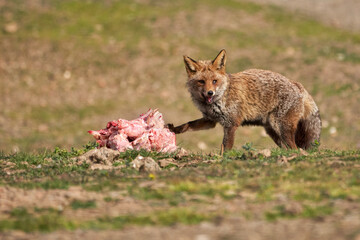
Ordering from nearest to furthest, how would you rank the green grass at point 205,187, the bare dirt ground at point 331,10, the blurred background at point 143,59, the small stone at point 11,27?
the green grass at point 205,187, the blurred background at point 143,59, the small stone at point 11,27, the bare dirt ground at point 331,10

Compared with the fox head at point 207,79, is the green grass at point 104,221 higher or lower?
lower

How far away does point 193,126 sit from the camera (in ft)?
31.0

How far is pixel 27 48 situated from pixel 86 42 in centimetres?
204

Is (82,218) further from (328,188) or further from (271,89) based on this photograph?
(271,89)

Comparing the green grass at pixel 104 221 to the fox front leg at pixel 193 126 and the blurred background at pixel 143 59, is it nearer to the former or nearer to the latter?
the fox front leg at pixel 193 126

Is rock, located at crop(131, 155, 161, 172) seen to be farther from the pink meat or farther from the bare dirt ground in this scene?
the bare dirt ground

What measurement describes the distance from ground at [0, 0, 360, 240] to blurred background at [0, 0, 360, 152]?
54mm

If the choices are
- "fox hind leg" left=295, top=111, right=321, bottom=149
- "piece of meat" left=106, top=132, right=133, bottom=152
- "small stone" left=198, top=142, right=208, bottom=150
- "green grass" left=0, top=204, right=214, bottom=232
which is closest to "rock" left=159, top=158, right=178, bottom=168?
"piece of meat" left=106, top=132, right=133, bottom=152

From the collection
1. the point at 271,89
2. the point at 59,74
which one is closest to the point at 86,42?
the point at 59,74

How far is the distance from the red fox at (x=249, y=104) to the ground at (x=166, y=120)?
0.66 metres

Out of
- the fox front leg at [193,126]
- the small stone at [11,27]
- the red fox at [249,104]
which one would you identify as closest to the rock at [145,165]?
the fox front leg at [193,126]

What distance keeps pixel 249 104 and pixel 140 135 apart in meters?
1.90

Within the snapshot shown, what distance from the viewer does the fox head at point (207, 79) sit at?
30.1 ft

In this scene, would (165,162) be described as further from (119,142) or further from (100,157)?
(119,142)
